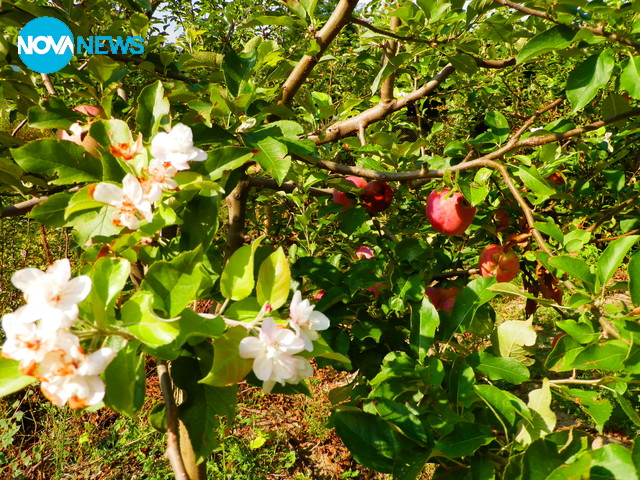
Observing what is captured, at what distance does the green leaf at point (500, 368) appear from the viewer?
0.76 m

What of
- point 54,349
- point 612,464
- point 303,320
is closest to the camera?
point 54,349

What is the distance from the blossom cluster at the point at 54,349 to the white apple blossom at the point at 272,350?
0.44ft

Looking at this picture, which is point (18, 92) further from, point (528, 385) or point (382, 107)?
point (528, 385)

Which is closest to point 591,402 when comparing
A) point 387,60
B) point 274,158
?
point 274,158

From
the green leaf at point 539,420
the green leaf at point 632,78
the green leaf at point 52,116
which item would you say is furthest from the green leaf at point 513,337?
the green leaf at point 52,116

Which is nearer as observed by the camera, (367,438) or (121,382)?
(121,382)

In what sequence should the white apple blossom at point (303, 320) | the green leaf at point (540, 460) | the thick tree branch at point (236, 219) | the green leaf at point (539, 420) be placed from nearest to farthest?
the white apple blossom at point (303, 320) → the green leaf at point (540, 460) → the green leaf at point (539, 420) → the thick tree branch at point (236, 219)

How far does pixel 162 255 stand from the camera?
655 millimetres

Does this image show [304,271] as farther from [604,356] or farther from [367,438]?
[604,356]

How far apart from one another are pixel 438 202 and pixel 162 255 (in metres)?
0.74

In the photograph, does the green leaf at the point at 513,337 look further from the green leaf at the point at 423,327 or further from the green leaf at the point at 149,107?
the green leaf at the point at 149,107

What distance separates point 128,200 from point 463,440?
23.0 inches

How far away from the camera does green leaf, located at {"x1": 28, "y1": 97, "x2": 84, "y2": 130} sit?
0.73 meters

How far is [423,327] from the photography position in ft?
2.85
